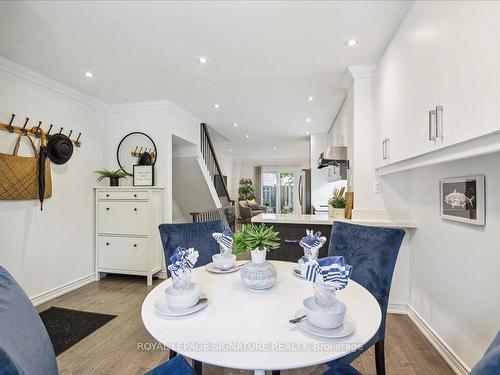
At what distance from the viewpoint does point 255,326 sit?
0.92 meters

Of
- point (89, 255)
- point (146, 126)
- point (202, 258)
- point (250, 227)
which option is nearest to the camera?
point (250, 227)

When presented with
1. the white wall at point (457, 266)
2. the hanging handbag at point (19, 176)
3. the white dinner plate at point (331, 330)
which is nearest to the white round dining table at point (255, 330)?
the white dinner plate at point (331, 330)

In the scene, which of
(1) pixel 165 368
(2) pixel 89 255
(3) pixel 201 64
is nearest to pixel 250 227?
(1) pixel 165 368

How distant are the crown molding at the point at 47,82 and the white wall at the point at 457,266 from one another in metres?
Answer: 4.05

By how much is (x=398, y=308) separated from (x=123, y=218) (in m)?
3.45

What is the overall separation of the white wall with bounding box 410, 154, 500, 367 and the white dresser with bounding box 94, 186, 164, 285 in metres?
3.06

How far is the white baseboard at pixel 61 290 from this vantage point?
9.23ft

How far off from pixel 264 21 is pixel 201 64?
92 centimetres

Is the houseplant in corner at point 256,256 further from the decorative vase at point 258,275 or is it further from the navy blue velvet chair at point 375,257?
the navy blue velvet chair at point 375,257

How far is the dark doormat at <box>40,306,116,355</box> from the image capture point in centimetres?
213

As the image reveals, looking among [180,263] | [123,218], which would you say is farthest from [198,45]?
→ [123,218]

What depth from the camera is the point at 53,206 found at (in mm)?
3008

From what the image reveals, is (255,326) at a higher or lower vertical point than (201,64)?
lower

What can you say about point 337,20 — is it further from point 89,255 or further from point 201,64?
point 89,255
